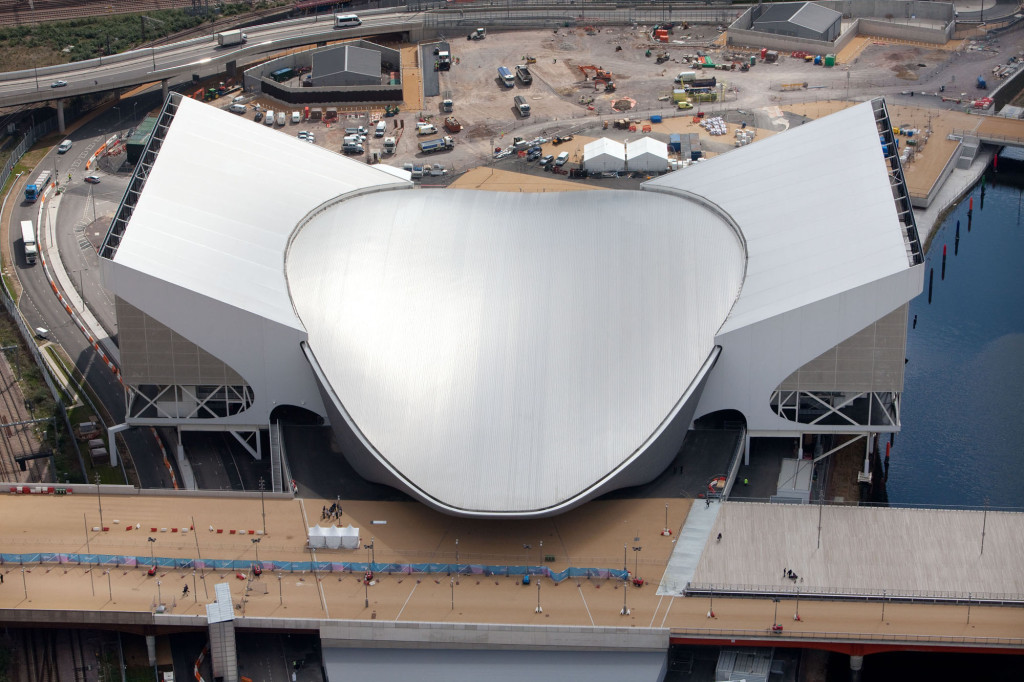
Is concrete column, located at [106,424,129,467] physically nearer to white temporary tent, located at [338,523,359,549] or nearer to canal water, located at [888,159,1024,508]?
white temporary tent, located at [338,523,359,549]

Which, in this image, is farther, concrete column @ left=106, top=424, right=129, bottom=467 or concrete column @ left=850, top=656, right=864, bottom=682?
concrete column @ left=106, top=424, right=129, bottom=467

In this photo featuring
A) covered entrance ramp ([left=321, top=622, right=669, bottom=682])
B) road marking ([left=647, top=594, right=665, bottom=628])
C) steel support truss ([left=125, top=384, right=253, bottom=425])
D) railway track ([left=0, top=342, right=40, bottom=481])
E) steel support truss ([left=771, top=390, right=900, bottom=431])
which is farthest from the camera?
railway track ([left=0, top=342, right=40, bottom=481])

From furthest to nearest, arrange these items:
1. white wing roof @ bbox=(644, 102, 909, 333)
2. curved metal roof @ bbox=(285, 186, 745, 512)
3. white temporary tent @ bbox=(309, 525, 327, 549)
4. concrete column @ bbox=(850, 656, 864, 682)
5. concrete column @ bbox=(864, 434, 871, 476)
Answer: concrete column @ bbox=(864, 434, 871, 476), white wing roof @ bbox=(644, 102, 909, 333), curved metal roof @ bbox=(285, 186, 745, 512), white temporary tent @ bbox=(309, 525, 327, 549), concrete column @ bbox=(850, 656, 864, 682)

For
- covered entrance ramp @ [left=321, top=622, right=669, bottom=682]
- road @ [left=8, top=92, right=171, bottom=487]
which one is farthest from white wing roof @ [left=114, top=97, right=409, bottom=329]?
covered entrance ramp @ [left=321, top=622, right=669, bottom=682]

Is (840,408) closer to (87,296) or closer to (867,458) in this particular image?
(867,458)

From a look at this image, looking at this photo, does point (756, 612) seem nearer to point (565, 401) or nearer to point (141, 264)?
point (565, 401)

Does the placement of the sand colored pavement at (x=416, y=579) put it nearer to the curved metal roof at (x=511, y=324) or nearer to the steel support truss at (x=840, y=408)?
the curved metal roof at (x=511, y=324)

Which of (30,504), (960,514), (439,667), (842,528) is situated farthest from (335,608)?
(960,514)
